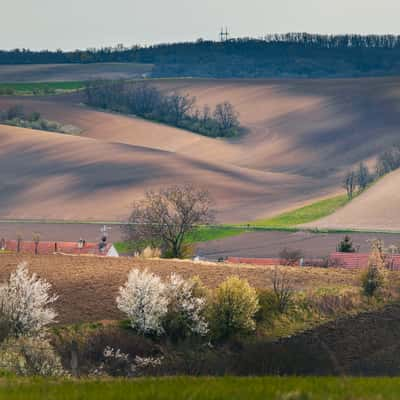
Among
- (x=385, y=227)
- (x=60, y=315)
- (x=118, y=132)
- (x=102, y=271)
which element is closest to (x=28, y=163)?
(x=118, y=132)

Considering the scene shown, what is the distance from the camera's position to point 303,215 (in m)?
107

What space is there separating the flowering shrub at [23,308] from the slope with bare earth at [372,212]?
64.8 meters

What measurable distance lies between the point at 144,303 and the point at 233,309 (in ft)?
9.25

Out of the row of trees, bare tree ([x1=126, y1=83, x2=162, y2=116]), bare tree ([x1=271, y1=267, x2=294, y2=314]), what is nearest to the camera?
bare tree ([x1=271, y1=267, x2=294, y2=314])

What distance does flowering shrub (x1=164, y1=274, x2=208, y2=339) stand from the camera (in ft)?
122

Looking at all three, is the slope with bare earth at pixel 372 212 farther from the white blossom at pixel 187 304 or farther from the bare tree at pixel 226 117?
the white blossom at pixel 187 304

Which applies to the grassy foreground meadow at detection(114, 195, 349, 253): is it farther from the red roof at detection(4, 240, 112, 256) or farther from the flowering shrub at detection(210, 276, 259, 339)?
the flowering shrub at detection(210, 276, 259, 339)

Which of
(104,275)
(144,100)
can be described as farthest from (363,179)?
(104,275)

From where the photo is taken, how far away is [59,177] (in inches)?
4897

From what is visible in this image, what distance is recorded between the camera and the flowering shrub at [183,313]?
37.1 meters

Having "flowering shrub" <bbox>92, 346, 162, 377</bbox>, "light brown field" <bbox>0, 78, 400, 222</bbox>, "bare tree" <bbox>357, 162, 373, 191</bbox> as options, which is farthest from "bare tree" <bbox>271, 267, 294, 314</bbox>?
"bare tree" <bbox>357, 162, 373, 191</bbox>

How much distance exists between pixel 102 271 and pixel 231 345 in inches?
440

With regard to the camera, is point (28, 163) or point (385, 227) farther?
point (28, 163)

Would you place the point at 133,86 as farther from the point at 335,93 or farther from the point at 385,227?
the point at 385,227
